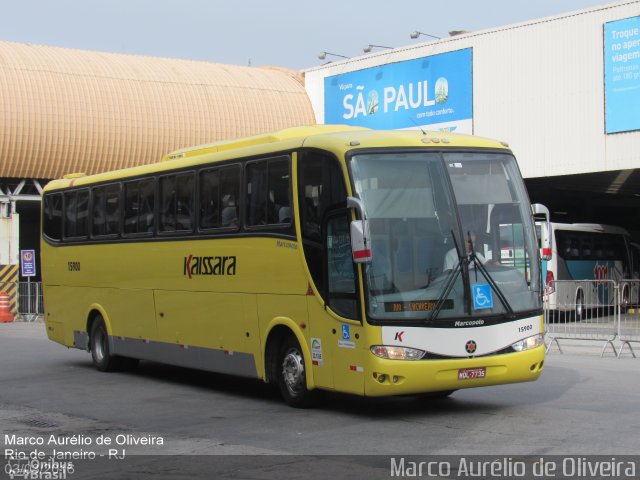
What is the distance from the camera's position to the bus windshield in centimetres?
1170

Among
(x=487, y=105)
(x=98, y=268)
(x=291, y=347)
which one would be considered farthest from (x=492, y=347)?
(x=487, y=105)

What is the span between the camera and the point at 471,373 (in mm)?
11789

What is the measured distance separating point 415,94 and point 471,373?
26.9 meters

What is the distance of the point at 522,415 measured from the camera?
40.1ft

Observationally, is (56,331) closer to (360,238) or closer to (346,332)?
(346,332)

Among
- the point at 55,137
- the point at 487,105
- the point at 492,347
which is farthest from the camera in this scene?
the point at 55,137

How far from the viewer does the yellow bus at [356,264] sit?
11688 millimetres

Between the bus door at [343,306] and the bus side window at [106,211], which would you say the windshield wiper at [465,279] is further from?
the bus side window at [106,211]

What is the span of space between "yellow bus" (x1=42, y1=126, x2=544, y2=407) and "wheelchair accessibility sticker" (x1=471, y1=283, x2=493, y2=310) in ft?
0.05

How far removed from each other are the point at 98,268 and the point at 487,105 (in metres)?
20.4

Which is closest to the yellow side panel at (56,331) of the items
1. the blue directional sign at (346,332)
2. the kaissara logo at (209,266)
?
the kaissara logo at (209,266)

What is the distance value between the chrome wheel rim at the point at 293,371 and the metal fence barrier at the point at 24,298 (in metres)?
28.5

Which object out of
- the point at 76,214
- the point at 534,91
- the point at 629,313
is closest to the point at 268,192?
the point at 76,214

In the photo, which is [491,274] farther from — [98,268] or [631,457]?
[98,268]
